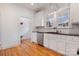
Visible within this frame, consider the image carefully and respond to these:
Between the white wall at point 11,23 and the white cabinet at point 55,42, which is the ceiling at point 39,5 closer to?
the white wall at point 11,23

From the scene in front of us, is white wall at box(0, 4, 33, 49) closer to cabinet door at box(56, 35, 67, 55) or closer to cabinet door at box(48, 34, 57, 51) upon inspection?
cabinet door at box(48, 34, 57, 51)

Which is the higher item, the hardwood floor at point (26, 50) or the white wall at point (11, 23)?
the white wall at point (11, 23)

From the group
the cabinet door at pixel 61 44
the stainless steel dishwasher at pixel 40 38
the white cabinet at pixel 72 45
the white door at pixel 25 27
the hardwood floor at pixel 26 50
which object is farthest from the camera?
the cabinet door at pixel 61 44

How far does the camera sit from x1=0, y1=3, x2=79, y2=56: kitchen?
2066 mm

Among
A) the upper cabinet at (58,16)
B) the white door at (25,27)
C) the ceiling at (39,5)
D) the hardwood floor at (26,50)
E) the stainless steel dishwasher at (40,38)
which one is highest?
the ceiling at (39,5)

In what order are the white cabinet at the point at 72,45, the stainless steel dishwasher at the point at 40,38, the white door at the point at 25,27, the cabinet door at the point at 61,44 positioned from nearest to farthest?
the white door at the point at 25,27 → the white cabinet at the point at 72,45 → the stainless steel dishwasher at the point at 40,38 → the cabinet door at the point at 61,44

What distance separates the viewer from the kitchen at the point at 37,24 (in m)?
2.07

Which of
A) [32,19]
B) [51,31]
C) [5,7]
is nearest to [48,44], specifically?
[51,31]

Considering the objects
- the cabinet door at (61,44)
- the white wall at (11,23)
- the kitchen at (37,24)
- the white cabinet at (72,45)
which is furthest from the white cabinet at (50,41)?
the white wall at (11,23)

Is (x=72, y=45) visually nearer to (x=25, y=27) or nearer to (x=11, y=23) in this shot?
(x=25, y=27)

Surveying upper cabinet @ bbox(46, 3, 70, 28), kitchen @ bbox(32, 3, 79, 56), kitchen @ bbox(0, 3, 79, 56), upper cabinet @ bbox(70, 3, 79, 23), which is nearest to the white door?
kitchen @ bbox(0, 3, 79, 56)

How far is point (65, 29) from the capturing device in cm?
268

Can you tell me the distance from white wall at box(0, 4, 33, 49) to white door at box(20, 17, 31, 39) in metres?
0.07

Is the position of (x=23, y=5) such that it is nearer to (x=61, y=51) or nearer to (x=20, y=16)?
(x=20, y=16)
